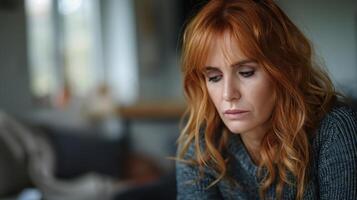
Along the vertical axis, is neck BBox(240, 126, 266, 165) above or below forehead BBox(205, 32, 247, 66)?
below

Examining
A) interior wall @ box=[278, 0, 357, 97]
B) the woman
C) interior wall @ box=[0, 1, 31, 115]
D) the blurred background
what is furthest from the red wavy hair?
interior wall @ box=[278, 0, 357, 97]

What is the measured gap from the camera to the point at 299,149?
921 mm

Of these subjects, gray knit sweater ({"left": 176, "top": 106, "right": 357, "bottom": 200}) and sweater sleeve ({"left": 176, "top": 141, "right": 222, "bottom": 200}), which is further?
sweater sleeve ({"left": 176, "top": 141, "right": 222, "bottom": 200})

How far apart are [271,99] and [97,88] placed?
2902mm

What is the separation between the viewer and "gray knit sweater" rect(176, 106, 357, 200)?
2.92 feet

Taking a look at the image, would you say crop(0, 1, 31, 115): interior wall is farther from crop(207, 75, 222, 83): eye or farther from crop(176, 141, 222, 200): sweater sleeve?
crop(207, 75, 222, 83): eye

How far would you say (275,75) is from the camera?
87 centimetres

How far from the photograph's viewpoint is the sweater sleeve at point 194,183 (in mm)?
1060

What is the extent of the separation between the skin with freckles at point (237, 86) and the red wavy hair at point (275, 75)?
0.01 m

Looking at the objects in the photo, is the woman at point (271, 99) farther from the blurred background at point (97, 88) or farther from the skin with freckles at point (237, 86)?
the blurred background at point (97, 88)

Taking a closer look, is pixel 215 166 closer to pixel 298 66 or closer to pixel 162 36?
pixel 298 66

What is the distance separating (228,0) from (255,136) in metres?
0.26

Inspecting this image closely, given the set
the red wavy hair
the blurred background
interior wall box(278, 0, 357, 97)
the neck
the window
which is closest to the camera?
the red wavy hair

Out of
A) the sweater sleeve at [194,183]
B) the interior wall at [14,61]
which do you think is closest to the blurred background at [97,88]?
A: the interior wall at [14,61]
